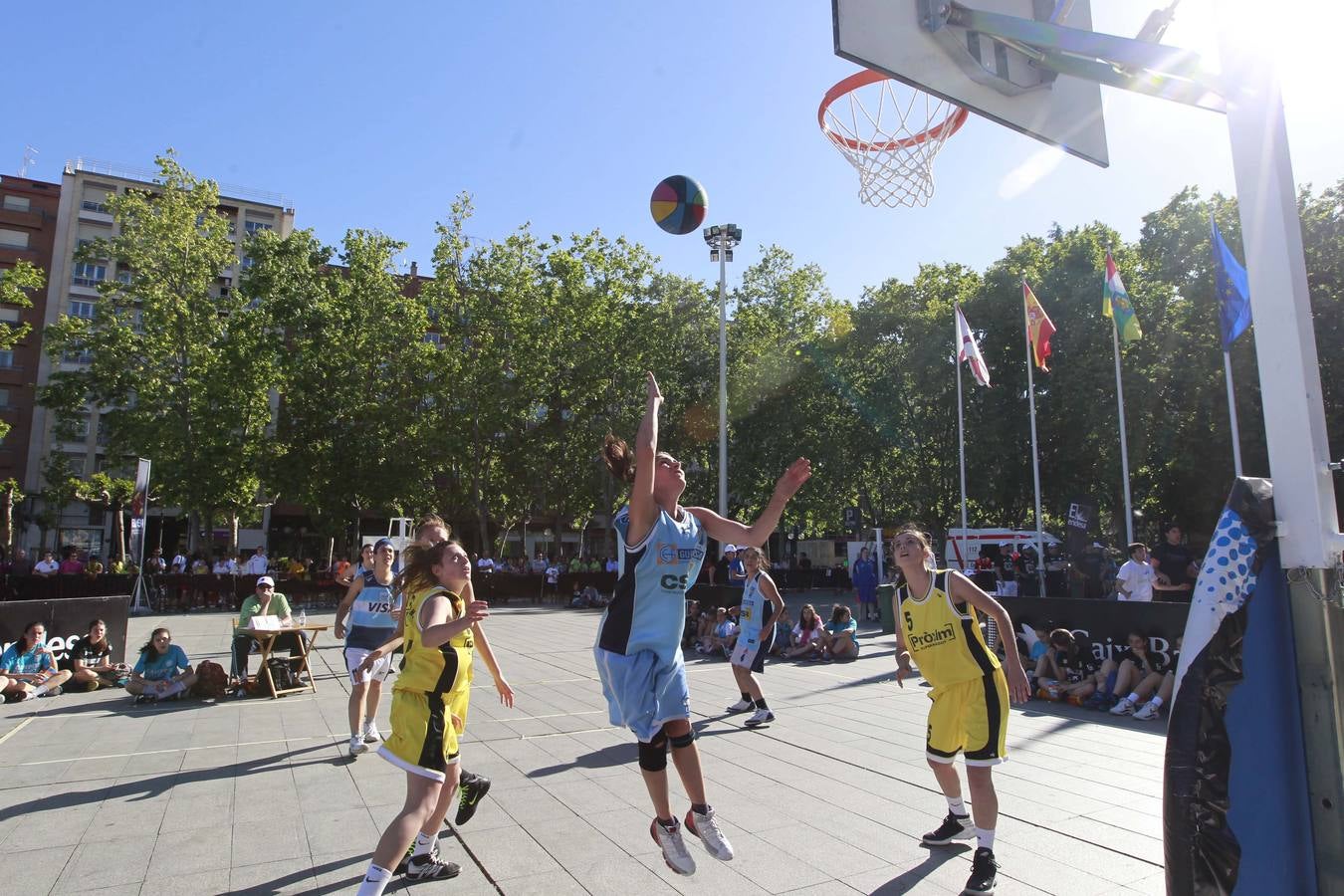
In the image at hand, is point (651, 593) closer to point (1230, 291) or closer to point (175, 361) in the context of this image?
point (1230, 291)

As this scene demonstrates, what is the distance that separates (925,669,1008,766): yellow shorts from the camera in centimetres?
455

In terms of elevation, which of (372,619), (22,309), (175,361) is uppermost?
(22,309)

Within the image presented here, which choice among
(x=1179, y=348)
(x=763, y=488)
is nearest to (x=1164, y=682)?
(x=1179, y=348)

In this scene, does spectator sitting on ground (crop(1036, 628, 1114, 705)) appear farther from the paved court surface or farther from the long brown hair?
the long brown hair

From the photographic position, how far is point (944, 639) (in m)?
4.80

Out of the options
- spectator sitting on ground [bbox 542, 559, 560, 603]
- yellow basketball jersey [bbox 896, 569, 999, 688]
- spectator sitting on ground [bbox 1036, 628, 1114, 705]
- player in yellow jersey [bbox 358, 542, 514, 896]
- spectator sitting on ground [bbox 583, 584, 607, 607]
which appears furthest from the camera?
spectator sitting on ground [bbox 542, 559, 560, 603]

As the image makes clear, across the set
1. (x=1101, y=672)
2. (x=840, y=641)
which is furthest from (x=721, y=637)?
(x=1101, y=672)

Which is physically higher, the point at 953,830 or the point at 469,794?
the point at 469,794

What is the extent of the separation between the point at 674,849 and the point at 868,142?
6.07m

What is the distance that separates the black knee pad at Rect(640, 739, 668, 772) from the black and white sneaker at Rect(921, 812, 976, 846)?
210 cm

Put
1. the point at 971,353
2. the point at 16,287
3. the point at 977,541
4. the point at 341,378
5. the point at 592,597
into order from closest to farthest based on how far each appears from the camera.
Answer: the point at 971,353 < the point at 16,287 < the point at 592,597 < the point at 977,541 < the point at 341,378

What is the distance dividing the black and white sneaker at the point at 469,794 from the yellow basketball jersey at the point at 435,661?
95cm

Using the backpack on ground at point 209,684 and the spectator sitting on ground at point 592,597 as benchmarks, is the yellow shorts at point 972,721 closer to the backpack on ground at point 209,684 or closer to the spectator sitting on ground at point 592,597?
the backpack on ground at point 209,684

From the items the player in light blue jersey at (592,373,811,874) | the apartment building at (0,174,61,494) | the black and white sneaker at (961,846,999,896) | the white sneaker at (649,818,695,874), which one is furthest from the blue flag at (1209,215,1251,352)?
the apartment building at (0,174,61,494)
